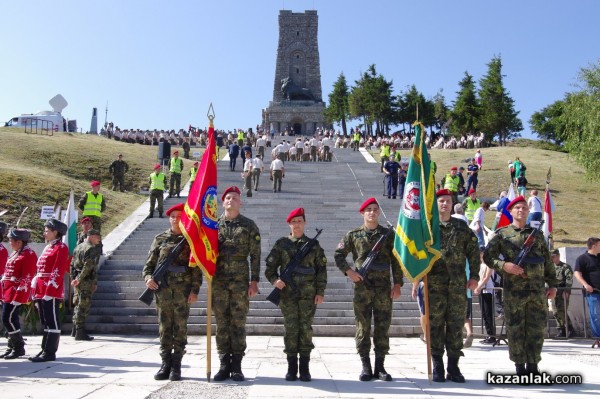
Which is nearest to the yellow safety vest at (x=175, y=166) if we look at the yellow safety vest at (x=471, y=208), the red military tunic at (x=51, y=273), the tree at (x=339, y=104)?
the yellow safety vest at (x=471, y=208)

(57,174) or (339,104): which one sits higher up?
(339,104)

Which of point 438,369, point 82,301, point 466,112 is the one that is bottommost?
point 82,301

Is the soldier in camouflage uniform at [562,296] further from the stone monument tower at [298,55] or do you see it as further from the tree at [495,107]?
the stone monument tower at [298,55]

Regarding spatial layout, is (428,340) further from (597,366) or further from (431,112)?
(431,112)

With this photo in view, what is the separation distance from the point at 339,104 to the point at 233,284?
73.3m

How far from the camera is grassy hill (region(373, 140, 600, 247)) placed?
23.2 meters

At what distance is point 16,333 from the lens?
359 inches

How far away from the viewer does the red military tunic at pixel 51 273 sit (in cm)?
906

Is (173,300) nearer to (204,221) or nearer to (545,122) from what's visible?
(204,221)


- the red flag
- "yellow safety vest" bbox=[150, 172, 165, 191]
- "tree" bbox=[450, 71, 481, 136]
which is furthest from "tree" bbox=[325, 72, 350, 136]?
the red flag

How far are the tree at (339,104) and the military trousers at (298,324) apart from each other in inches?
2812

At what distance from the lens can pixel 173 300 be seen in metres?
7.56

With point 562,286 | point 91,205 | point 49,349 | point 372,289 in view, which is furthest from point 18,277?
point 562,286

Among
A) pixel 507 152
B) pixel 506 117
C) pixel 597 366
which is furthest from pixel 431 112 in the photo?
pixel 597 366
